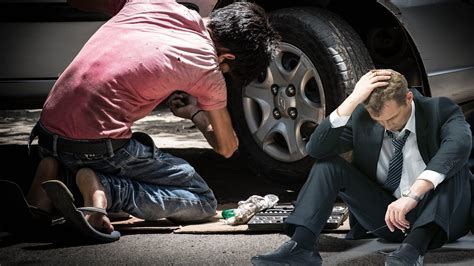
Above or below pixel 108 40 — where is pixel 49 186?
below

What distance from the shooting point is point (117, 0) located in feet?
11.4

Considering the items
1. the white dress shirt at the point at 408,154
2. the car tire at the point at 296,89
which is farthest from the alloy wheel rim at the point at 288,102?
the white dress shirt at the point at 408,154

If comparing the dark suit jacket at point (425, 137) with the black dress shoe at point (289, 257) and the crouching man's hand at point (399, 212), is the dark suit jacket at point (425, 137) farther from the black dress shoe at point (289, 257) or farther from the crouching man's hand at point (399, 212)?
the black dress shoe at point (289, 257)

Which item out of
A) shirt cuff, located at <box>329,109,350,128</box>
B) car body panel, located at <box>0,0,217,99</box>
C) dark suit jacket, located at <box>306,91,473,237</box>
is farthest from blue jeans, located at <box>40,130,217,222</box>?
shirt cuff, located at <box>329,109,350,128</box>

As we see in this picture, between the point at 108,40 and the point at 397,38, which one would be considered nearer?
the point at 108,40

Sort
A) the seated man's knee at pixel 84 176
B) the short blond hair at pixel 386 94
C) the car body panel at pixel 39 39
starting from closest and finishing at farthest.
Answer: the short blond hair at pixel 386 94, the seated man's knee at pixel 84 176, the car body panel at pixel 39 39

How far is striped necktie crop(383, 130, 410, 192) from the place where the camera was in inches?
110

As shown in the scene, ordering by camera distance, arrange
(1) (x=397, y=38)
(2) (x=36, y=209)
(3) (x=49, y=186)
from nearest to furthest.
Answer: (3) (x=49, y=186)
(2) (x=36, y=209)
(1) (x=397, y=38)

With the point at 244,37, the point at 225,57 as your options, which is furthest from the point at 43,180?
the point at 244,37

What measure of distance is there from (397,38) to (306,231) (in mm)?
1232

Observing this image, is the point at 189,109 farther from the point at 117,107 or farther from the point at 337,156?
the point at 337,156

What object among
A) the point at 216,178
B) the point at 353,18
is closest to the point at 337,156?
the point at 353,18

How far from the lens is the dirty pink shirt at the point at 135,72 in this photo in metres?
3.22

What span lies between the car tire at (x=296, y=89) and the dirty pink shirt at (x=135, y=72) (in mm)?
518
